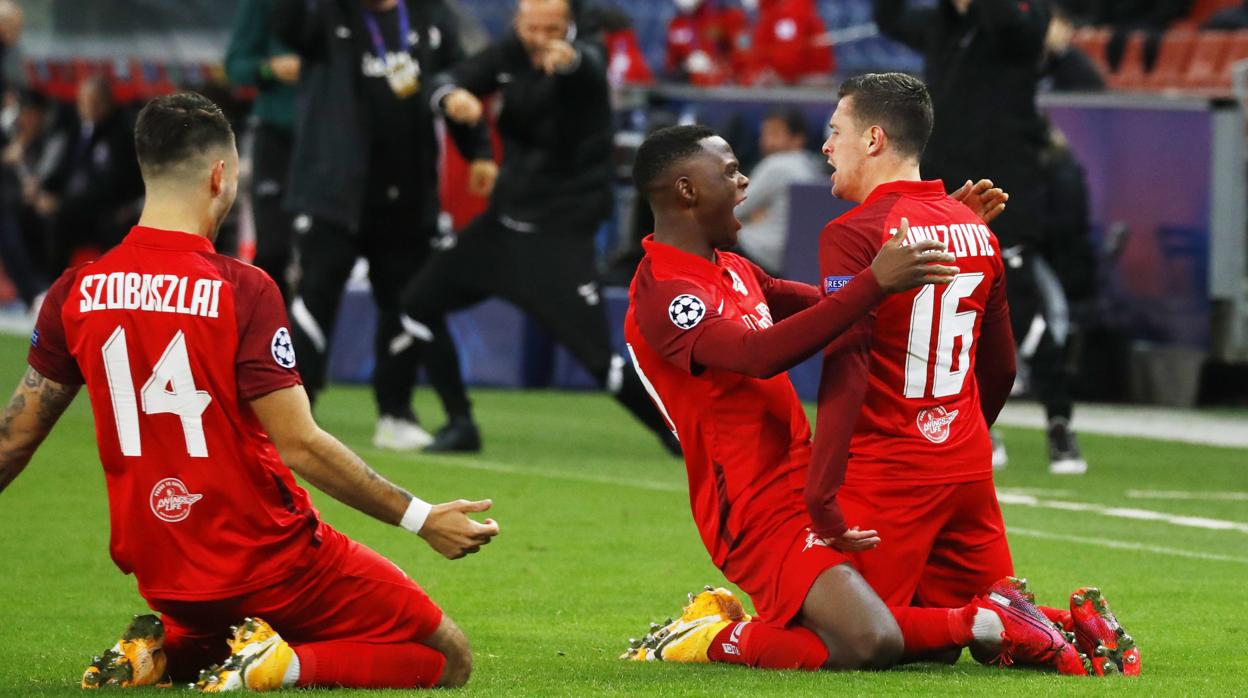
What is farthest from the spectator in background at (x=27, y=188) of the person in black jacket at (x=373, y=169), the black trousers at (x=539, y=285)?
the black trousers at (x=539, y=285)

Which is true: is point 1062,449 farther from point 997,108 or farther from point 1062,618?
point 1062,618

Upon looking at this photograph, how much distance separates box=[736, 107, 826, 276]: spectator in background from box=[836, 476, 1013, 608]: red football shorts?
8.27 m

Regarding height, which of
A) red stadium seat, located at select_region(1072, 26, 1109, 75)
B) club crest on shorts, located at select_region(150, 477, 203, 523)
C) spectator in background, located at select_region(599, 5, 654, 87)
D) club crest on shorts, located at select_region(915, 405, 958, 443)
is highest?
club crest on shorts, located at select_region(150, 477, 203, 523)

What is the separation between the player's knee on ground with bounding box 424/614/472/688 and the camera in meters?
5.09

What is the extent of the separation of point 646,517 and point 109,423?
3.92m

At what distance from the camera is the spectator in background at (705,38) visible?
65.2 feet

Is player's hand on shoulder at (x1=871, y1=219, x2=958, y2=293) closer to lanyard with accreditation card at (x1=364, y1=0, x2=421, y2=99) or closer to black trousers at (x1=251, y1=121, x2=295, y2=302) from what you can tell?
lanyard with accreditation card at (x1=364, y1=0, x2=421, y2=99)

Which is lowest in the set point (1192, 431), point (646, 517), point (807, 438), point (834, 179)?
point (1192, 431)

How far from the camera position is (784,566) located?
5.37 metres

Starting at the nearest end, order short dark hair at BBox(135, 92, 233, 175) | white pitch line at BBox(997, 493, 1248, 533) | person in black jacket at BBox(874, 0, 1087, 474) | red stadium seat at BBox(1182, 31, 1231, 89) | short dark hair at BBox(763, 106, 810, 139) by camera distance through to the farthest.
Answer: short dark hair at BBox(135, 92, 233, 175)
white pitch line at BBox(997, 493, 1248, 533)
person in black jacket at BBox(874, 0, 1087, 474)
short dark hair at BBox(763, 106, 810, 139)
red stadium seat at BBox(1182, 31, 1231, 89)

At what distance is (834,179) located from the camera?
5648 mm

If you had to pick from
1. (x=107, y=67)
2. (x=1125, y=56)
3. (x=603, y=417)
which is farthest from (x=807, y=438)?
(x=107, y=67)

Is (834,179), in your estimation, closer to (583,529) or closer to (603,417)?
(583,529)

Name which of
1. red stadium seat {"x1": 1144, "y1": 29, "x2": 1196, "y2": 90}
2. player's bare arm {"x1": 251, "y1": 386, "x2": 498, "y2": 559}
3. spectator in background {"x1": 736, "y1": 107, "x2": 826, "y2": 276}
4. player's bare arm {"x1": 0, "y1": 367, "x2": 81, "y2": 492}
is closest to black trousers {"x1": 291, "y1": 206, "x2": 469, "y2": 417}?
spectator in background {"x1": 736, "y1": 107, "x2": 826, "y2": 276}
